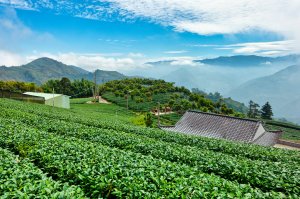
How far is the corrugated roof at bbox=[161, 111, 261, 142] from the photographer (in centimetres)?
3466

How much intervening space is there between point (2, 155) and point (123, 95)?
90.8m

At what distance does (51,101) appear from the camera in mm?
63188

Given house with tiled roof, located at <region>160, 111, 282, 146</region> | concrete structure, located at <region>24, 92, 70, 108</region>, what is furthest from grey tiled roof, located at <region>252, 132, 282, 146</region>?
concrete structure, located at <region>24, 92, 70, 108</region>

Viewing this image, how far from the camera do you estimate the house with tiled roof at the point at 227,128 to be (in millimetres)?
34525

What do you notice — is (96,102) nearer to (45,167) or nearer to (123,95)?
(123,95)

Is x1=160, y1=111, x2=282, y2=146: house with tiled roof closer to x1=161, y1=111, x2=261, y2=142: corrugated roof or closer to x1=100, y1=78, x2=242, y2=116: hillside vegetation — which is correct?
x1=161, y1=111, x2=261, y2=142: corrugated roof

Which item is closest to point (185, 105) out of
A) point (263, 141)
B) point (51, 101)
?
point (51, 101)

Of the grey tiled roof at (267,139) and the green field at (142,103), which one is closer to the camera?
the grey tiled roof at (267,139)

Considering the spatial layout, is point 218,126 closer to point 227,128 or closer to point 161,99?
point 227,128

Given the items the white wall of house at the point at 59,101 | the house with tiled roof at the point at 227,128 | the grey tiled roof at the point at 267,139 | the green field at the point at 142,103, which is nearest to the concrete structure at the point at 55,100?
the white wall of house at the point at 59,101

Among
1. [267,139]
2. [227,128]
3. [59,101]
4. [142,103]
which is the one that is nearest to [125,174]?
[227,128]

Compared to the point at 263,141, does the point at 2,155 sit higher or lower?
higher

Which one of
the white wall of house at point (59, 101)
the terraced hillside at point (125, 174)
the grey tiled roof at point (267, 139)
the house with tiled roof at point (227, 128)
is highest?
the white wall of house at point (59, 101)

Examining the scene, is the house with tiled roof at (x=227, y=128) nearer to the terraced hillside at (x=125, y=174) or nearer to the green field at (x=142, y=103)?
the terraced hillside at (x=125, y=174)
